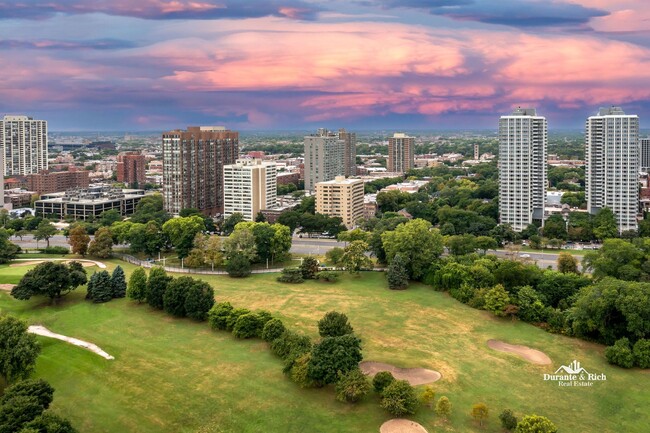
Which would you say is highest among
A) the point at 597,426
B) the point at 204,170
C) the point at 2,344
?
the point at 204,170

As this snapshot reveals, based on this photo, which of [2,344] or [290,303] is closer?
[2,344]

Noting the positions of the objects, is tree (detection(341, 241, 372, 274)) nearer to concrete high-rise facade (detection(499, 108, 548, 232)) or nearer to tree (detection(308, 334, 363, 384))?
tree (detection(308, 334, 363, 384))

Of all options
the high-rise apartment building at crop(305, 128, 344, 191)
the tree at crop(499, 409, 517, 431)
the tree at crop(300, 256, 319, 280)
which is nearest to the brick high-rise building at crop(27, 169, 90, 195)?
the high-rise apartment building at crop(305, 128, 344, 191)

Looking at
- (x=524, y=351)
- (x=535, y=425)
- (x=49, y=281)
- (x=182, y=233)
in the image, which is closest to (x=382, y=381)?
(x=535, y=425)

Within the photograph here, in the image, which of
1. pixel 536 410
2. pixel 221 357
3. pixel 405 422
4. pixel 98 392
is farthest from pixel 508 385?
pixel 98 392

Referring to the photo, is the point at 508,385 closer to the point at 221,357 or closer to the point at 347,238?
the point at 221,357

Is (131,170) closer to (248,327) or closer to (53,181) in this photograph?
(53,181)
